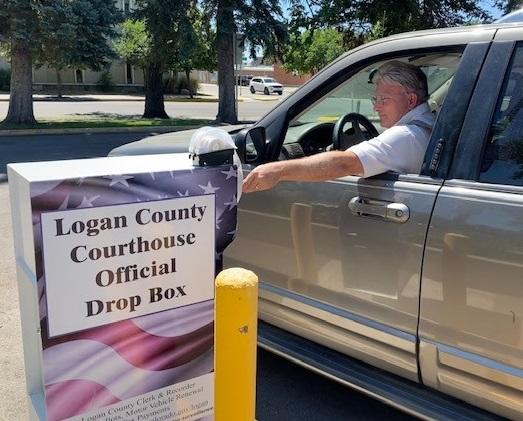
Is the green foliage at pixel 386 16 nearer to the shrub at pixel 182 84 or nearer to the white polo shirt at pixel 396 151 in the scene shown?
the white polo shirt at pixel 396 151

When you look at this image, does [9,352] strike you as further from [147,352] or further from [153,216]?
[153,216]

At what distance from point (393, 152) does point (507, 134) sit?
48 cm

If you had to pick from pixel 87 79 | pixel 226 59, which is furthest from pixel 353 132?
pixel 87 79

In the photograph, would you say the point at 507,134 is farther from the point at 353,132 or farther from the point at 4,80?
the point at 4,80

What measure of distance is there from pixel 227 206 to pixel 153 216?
0.32 metres

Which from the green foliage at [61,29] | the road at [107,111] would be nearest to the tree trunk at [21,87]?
the green foliage at [61,29]

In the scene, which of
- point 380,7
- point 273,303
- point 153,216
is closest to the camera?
point 153,216

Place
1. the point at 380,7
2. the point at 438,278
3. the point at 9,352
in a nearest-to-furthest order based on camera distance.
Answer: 1. the point at 438,278
2. the point at 9,352
3. the point at 380,7

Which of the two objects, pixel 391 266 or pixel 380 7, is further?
pixel 380 7

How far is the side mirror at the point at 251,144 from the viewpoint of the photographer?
2.81 m

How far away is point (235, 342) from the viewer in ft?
6.16

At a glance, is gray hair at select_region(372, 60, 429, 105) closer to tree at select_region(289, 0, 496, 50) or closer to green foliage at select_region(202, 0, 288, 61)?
tree at select_region(289, 0, 496, 50)

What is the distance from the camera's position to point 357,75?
8.89 ft

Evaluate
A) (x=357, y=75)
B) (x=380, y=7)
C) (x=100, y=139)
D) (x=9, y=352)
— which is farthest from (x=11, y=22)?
(x=357, y=75)
